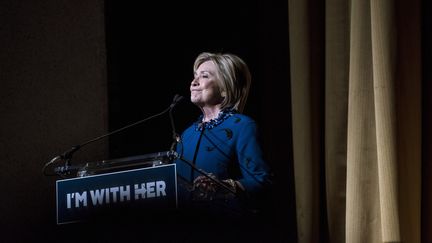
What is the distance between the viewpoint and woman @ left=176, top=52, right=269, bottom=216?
4.51 feet

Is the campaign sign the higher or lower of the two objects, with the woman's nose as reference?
lower

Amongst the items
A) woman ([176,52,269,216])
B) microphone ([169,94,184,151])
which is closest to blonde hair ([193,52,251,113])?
woman ([176,52,269,216])

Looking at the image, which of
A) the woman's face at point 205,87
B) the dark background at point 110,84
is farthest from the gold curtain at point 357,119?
the woman's face at point 205,87

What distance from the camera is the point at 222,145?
1394mm

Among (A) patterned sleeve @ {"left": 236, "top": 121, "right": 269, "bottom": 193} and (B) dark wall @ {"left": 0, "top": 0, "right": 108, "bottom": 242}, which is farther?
(B) dark wall @ {"left": 0, "top": 0, "right": 108, "bottom": 242}

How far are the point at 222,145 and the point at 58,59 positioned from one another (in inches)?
18.6

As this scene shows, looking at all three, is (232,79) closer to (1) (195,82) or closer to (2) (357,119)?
(1) (195,82)

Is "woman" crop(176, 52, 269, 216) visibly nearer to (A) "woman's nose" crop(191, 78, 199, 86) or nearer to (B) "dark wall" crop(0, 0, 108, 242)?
(A) "woman's nose" crop(191, 78, 199, 86)

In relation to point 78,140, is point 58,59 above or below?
above

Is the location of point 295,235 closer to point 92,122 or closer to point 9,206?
point 92,122

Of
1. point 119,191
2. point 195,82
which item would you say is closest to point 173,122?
point 195,82

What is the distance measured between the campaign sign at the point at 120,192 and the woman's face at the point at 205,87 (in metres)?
0.18

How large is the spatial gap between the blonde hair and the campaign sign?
205mm

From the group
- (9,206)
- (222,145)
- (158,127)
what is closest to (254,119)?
(222,145)
